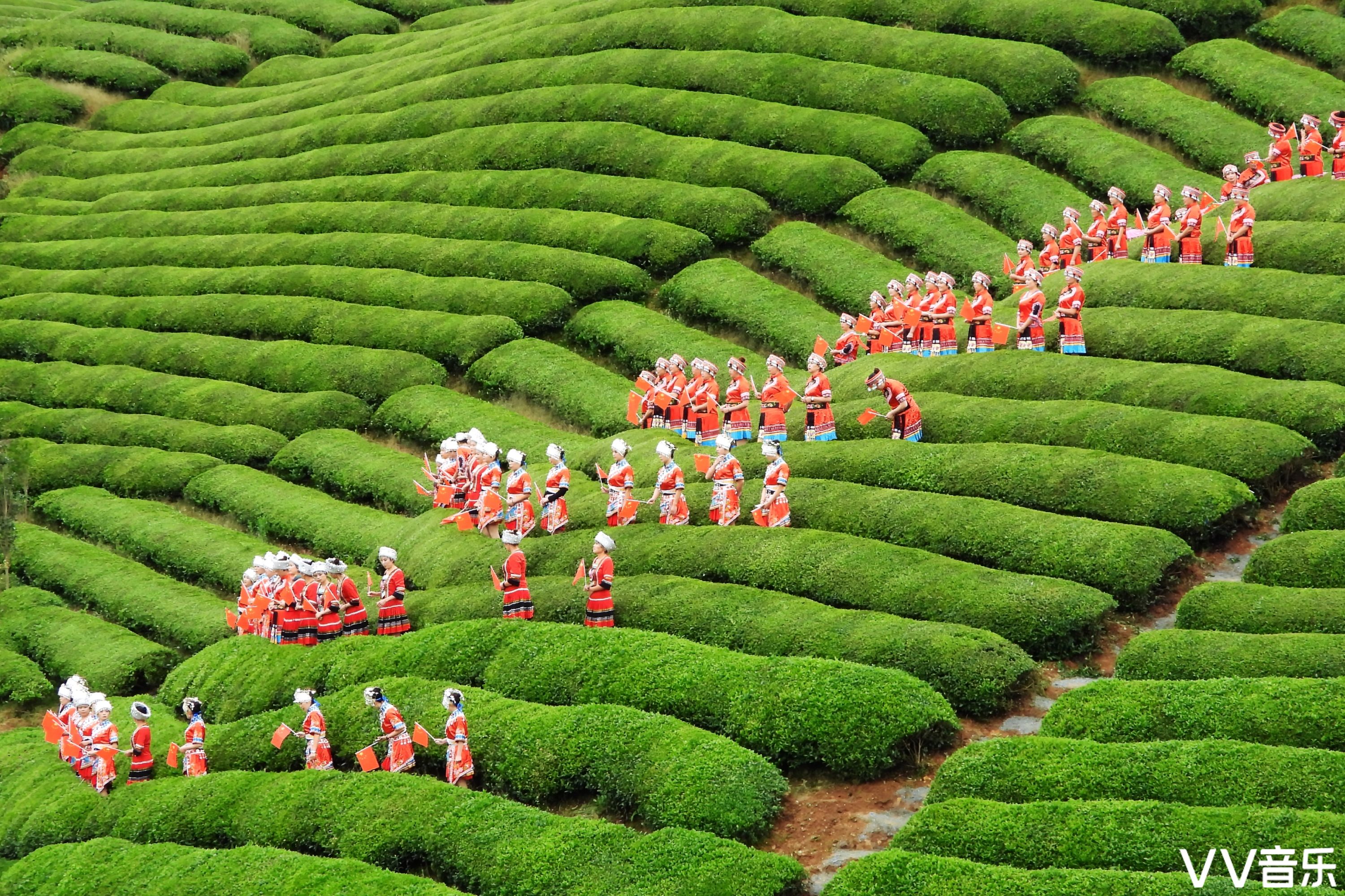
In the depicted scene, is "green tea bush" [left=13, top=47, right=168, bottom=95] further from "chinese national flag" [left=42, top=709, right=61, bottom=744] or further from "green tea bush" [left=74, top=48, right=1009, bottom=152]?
"chinese national flag" [left=42, top=709, right=61, bottom=744]

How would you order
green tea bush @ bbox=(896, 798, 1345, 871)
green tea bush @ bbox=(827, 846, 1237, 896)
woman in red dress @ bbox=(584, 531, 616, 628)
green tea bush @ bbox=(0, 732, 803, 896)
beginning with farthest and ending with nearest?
woman in red dress @ bbox=(584, 531, 616, 628)
green tea bush @ bbox=(0, 732, 803, 896)
green tea bush @ bbox=(896, 798, 1345, 871)
green tea bush @ bbox=(827, 846, 1237, 896)

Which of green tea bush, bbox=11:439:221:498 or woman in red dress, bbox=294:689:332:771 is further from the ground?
green tea bush, bbox=11:439:221:498

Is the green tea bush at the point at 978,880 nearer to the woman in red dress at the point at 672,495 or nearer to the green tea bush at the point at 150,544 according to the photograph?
the woman in red dress at the point at 672,495

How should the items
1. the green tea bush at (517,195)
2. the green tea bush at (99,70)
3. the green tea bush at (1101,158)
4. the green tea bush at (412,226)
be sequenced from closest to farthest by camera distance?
the green tea bush at (1101,158) < the green tea bush at (412,226) < the green tea bush at (517,195) < the green tea bush at (99,70)

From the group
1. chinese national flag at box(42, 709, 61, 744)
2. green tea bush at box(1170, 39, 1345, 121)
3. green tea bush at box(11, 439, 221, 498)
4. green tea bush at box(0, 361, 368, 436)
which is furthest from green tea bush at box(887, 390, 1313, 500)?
green tea bush at box(11, 439, 221, 498)

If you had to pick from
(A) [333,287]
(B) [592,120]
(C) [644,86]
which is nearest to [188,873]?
(A) [333,287]

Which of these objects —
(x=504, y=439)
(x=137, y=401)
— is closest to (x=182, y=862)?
(x=504, y=439)

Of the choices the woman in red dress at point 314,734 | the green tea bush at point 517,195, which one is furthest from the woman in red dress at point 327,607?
the green tea bush at point 517,195

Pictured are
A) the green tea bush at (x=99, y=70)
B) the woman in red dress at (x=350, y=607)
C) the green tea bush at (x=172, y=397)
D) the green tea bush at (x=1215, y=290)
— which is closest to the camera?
the woman in red dress at (x=350, y=607)
